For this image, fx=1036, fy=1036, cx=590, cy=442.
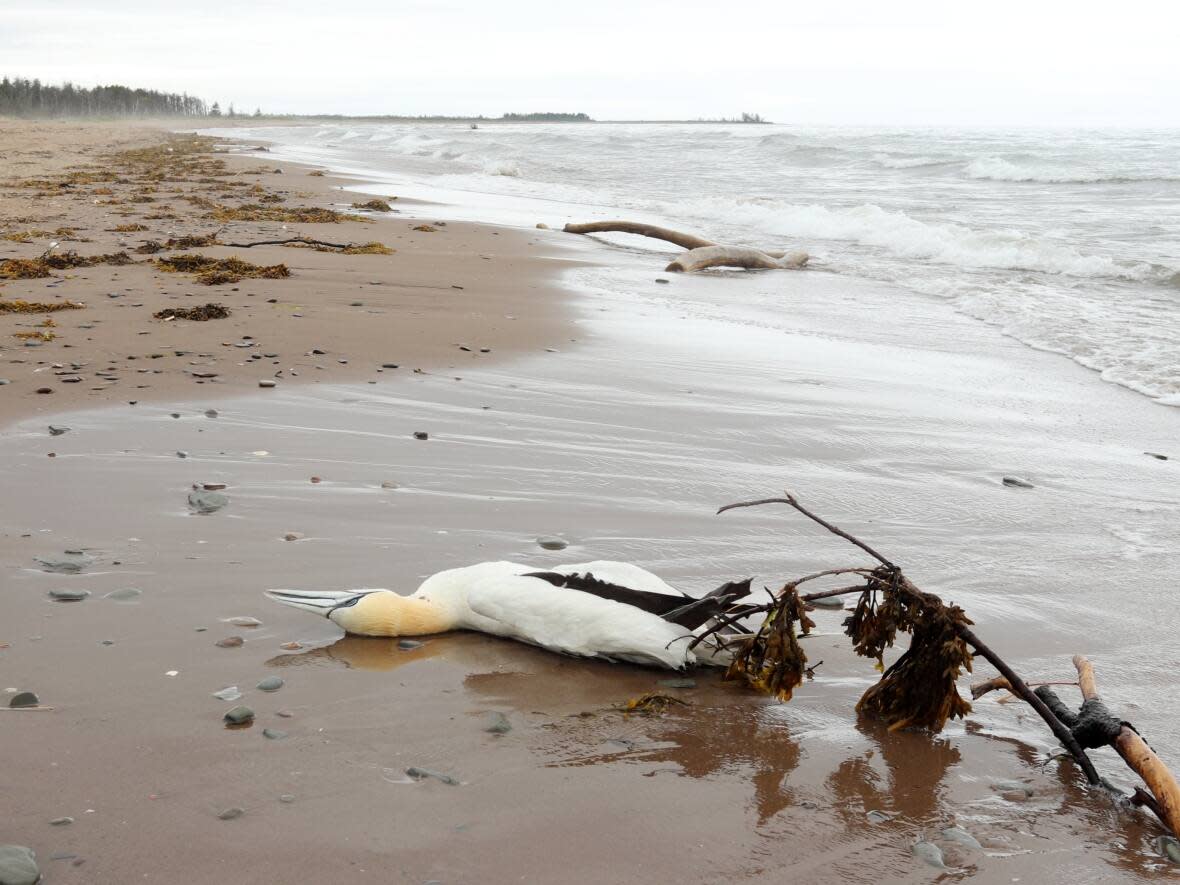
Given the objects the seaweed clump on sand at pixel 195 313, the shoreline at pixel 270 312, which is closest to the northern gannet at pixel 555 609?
the shoreline at pixel 270 312

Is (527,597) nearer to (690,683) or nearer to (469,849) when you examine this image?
(690,683)

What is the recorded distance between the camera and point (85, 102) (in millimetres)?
98625

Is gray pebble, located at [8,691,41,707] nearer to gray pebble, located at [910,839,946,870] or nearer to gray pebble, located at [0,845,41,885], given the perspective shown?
gray pebble, located at [0,845,41,885]

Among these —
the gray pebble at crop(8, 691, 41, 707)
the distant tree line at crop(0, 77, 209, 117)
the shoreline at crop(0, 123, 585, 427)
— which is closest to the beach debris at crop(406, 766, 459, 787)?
the gray pebble at crop(8, 691, 41, 707)

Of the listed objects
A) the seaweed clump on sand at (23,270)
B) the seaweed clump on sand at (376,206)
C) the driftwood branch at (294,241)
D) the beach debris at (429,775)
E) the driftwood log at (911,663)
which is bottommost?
the beach debris at (429,775)

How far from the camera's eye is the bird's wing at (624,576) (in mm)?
2871

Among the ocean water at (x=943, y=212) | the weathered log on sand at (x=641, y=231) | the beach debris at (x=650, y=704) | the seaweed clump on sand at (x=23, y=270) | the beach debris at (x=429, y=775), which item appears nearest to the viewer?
the beach debris at (x=429, y=775)

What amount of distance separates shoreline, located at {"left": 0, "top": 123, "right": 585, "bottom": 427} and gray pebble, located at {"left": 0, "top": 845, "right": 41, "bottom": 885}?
134 inches

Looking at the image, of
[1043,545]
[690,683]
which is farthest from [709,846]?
[1043,545]

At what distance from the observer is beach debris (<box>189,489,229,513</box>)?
3.78 m

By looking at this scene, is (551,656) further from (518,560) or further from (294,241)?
(294,241)

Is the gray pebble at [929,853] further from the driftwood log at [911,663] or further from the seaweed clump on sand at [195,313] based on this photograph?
the seaweed clump on sand at [195,313]

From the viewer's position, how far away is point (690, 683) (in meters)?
2.76

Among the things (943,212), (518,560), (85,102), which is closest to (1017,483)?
(518,560)
